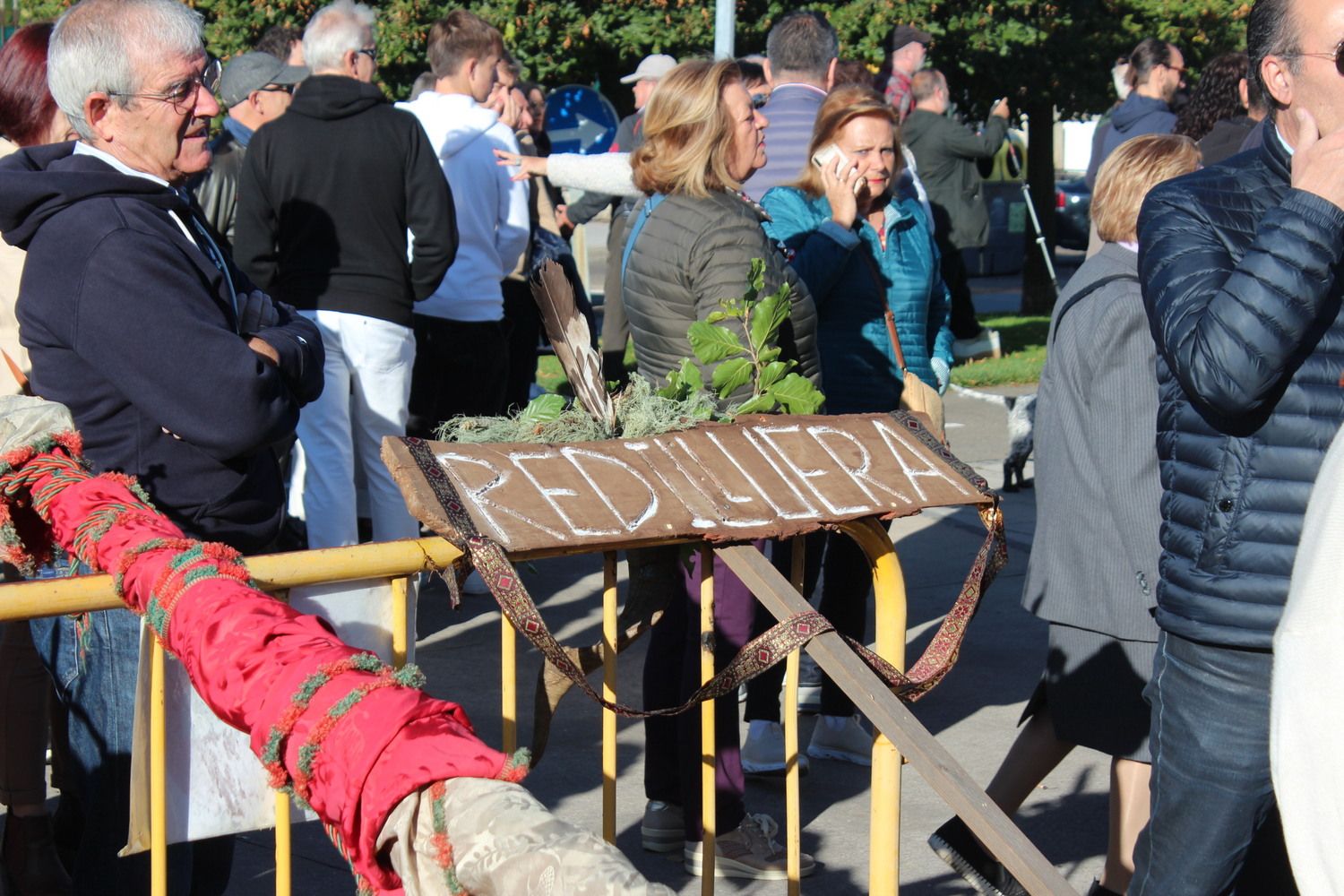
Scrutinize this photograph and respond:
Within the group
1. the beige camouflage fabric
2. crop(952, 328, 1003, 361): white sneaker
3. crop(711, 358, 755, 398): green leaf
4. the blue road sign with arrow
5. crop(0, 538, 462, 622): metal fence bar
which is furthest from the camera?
crop(952, 328, 1003, 361): white sneaker

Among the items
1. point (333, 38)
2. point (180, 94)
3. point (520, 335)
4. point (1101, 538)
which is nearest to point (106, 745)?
point (180, 94)

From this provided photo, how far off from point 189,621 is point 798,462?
1.08 metres

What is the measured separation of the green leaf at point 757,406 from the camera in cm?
280

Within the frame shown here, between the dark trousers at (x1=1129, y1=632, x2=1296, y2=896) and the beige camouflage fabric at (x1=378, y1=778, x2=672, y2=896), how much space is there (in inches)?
53.3

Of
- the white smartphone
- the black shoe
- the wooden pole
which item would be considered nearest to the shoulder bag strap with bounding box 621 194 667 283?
the white smartphone

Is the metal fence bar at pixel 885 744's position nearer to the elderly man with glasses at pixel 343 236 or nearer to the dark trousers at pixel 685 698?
the dark trousers at pixel 685 698

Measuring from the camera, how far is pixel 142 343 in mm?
2576

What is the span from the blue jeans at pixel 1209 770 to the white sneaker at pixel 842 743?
2194 millimetres

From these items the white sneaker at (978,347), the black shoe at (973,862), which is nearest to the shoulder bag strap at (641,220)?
the black shoe at (973,862)

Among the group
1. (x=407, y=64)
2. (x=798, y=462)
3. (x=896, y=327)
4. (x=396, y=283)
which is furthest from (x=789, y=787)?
(x=407, y=64)

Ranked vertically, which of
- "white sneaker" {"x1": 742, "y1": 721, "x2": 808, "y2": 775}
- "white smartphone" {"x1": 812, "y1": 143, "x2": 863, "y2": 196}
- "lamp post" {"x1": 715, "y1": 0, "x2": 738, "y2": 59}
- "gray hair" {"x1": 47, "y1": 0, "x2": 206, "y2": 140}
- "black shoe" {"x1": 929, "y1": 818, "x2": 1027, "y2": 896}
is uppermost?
"lamp post" {"x1": 715, "y1": 0, "x2": 738, "y2": 59}

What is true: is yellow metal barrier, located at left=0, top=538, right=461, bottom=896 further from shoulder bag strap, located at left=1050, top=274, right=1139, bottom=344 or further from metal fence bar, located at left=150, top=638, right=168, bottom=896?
shoulder bag strap, located at left=1050, top=274, right=1139, bottom=344

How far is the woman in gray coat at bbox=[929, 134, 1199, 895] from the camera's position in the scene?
3.35 metres

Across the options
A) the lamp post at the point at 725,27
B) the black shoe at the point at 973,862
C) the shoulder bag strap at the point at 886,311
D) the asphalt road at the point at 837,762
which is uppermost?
the lamp post at the point at 725,27
